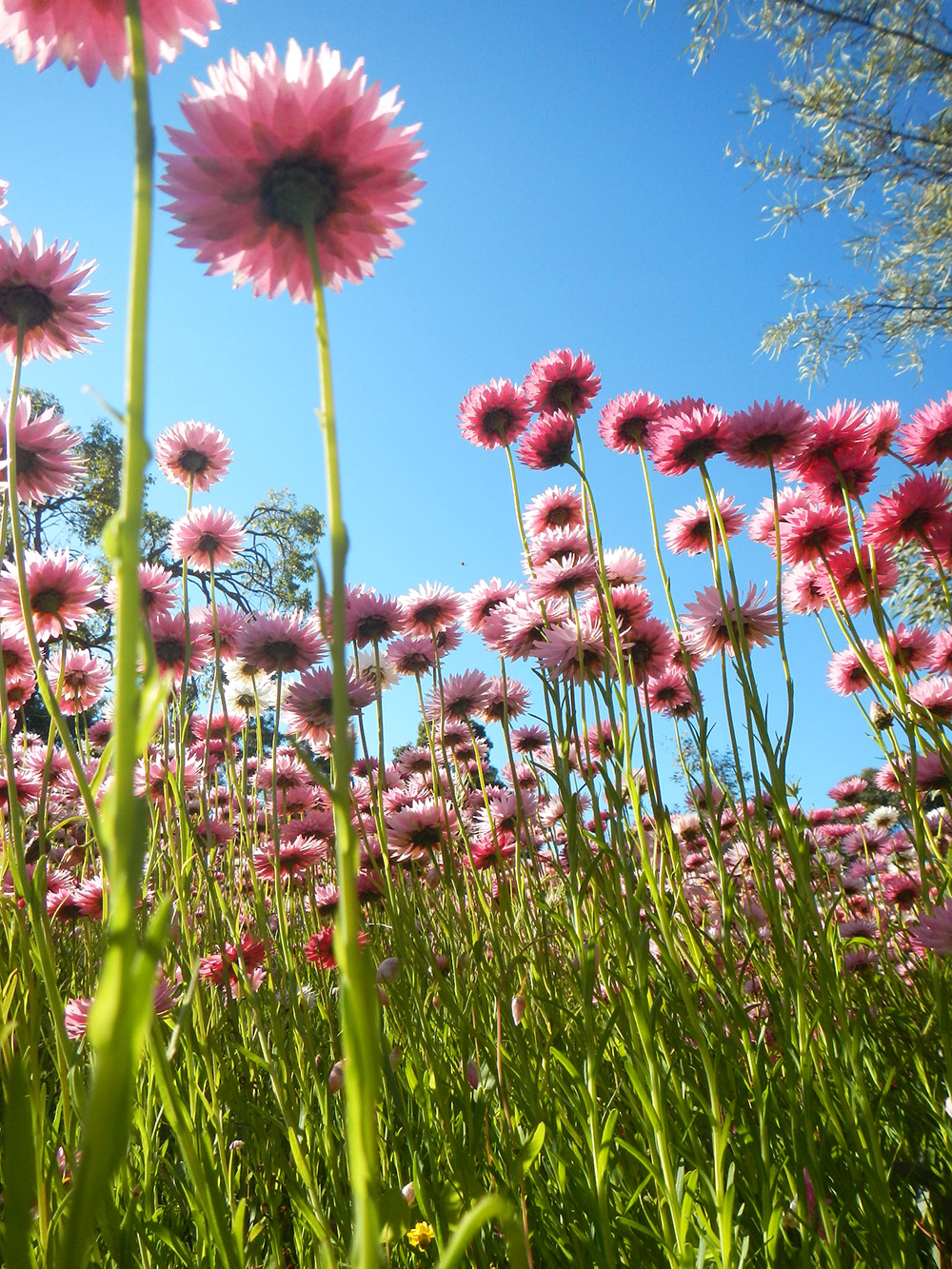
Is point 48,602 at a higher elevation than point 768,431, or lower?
lower

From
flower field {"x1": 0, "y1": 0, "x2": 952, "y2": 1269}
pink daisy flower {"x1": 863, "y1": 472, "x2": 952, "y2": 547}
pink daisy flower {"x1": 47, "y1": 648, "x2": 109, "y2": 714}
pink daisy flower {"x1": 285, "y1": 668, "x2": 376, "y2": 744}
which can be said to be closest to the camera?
flower field {"x1": 0, "y1": 0, "x2": 952, "y2": 1269}

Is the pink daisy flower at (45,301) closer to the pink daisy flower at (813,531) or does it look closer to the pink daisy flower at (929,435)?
the pink daisy flower at (813,531)

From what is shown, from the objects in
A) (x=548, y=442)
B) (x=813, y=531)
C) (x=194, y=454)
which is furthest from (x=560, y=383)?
(x=194, y=454)

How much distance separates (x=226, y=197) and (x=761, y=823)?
107 centimetres

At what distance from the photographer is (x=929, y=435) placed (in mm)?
1687

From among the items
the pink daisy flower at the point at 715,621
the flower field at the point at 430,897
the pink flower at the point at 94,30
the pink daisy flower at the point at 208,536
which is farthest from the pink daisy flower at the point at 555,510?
the pink flower at the point at 94,30

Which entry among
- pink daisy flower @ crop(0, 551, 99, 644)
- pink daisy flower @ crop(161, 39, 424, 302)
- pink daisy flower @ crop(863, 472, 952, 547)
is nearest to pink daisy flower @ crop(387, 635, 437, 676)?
pink daisy flower @ crop(0, 551, 99, 644)

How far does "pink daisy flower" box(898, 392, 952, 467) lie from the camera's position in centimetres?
167

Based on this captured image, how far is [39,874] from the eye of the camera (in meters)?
0.79

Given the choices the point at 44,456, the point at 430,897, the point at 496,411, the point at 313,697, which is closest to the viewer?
the point at 44,456

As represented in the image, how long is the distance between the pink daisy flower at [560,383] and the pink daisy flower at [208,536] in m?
1.01

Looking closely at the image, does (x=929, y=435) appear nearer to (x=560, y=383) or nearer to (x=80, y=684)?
(x=560, y=383)

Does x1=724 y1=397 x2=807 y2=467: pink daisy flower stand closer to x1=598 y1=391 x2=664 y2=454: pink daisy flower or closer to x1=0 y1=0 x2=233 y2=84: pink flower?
x1=598 y1=391 x2=664 y2=454: pink daisy flower

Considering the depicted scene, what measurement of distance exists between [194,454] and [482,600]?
1.00m
